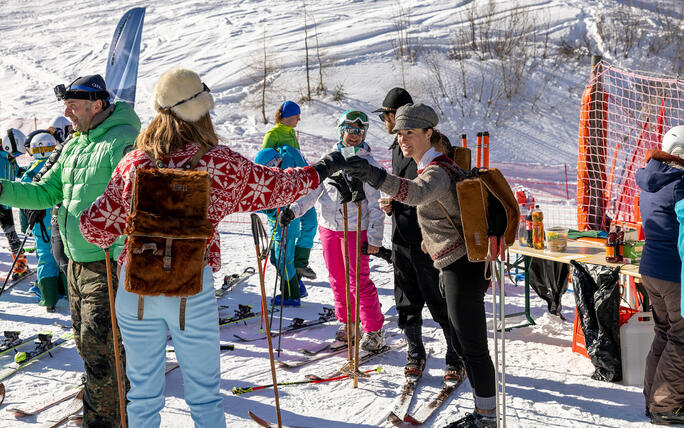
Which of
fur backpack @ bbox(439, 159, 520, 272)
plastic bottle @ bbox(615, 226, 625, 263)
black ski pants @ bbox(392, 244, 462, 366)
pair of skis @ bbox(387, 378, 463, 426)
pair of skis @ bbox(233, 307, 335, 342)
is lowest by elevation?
pair of skis @ bbox(233, 307, 335, 342)

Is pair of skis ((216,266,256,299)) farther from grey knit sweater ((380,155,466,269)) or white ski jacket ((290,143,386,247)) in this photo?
grey knit sweater ((380,155,466,269))

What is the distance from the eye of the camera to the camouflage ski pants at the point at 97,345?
130 inches

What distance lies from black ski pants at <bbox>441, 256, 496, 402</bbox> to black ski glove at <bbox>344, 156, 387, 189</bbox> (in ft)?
2.44

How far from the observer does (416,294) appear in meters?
4.51

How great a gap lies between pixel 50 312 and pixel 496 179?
5.14 meters

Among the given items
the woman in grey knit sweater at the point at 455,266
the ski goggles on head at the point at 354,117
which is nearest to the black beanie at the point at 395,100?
the ski goggles on head at the point at 354,117

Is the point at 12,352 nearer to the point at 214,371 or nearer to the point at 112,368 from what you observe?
the point at 112,368

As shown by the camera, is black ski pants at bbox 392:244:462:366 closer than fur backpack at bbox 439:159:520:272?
No

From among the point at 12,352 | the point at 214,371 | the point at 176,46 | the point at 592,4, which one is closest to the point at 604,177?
the point at 214,371

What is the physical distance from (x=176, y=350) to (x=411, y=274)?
2.24 m

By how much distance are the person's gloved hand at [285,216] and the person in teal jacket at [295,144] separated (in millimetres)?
1133

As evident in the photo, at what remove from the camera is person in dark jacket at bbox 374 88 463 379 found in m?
4.27

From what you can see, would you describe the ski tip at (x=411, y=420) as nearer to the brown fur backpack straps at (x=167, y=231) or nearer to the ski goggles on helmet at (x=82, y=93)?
the brown fur backpack straps at (x=167, y=231)

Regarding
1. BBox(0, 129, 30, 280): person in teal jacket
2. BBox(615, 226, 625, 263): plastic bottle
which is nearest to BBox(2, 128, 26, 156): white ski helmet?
BBox(0, 129, 30, 280): person in teal jacket
